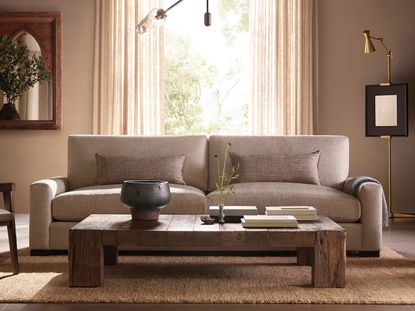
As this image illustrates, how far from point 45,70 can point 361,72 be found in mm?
3187

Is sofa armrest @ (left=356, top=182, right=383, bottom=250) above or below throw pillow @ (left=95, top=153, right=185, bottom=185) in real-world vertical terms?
below

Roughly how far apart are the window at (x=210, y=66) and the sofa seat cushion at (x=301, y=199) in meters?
2.96

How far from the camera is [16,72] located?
6719mm

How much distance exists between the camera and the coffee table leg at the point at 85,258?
3.26 metres

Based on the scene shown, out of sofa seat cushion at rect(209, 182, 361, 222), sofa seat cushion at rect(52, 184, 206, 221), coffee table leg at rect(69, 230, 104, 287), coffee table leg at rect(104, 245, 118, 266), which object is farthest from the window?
coffee table leg at rect(69, 230, 104, 287)

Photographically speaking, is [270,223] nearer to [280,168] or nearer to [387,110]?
[280,168]

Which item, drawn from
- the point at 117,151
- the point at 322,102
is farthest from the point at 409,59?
the point at 117,151

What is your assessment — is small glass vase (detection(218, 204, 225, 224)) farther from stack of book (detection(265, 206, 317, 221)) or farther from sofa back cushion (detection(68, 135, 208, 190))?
sofa back cushion (detection(68, 135, 208, 190))

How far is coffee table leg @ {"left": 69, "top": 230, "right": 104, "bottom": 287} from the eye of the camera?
10.7 ft

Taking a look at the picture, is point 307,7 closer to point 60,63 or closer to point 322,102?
point 322,102

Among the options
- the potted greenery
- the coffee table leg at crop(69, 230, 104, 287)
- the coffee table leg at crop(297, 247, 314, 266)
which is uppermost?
the potted greenery

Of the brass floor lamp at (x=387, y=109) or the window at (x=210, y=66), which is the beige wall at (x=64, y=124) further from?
the brass floor lamp at (x=387, y=109)

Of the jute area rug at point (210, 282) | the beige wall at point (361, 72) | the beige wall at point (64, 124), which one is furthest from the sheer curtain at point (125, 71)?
the jute area rug at point (210, 282)

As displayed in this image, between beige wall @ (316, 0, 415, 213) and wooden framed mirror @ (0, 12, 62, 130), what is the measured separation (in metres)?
2.65
